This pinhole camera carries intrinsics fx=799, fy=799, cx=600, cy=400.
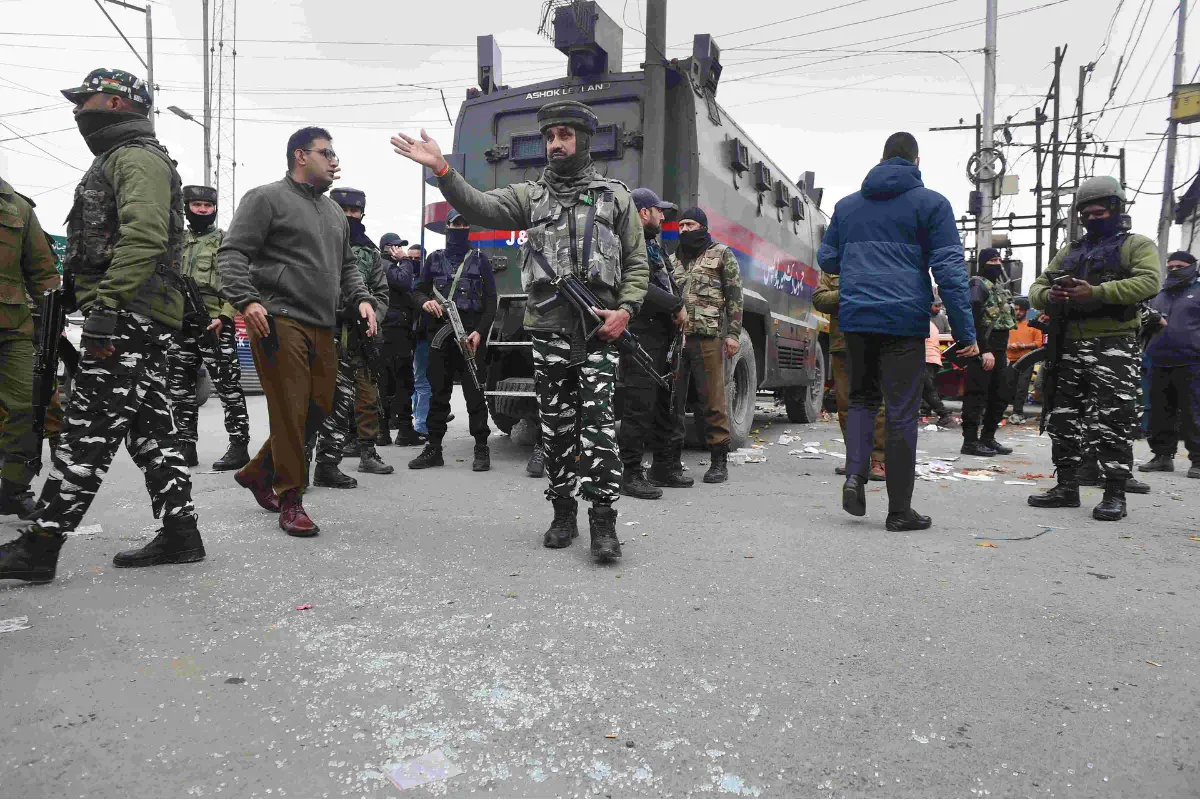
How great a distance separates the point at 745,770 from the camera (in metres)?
1.75

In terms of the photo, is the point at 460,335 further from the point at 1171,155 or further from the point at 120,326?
the point at 1171,155

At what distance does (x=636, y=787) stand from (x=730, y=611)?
1.18 m

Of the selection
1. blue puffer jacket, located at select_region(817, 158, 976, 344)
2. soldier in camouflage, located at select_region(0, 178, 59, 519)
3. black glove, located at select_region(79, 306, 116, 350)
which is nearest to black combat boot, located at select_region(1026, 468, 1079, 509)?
blue puffer jacket, located at select_region(817, 158, 976, 344)

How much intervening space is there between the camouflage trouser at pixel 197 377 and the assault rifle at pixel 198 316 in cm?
1

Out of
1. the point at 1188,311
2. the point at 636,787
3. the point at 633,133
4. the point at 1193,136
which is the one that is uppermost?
the point at 1193,136

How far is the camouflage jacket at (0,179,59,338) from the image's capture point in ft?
12.4

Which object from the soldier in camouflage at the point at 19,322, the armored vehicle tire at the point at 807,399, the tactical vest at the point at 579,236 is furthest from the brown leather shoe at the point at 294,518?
the armored vehicle tire at the point at 807,399

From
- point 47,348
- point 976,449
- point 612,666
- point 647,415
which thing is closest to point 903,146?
point 647,415

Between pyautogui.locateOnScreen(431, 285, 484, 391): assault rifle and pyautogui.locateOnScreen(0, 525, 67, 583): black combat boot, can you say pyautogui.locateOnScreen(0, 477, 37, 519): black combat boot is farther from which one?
pyautogui.locateOnScreen(431, 285, 484, 391): assault rifle

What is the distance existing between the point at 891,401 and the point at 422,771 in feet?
10.9

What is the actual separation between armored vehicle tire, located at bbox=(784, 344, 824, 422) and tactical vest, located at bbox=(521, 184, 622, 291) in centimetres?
739

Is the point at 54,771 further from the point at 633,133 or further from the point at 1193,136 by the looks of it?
the point at 1193,136

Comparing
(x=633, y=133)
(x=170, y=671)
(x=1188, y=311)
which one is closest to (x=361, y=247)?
(x=633, y=133)

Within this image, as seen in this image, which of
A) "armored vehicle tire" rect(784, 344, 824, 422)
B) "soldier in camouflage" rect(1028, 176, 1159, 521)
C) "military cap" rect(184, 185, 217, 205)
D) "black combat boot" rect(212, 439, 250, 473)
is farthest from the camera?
"armored vehicle tire" rect(784, 344, 824, 422)
